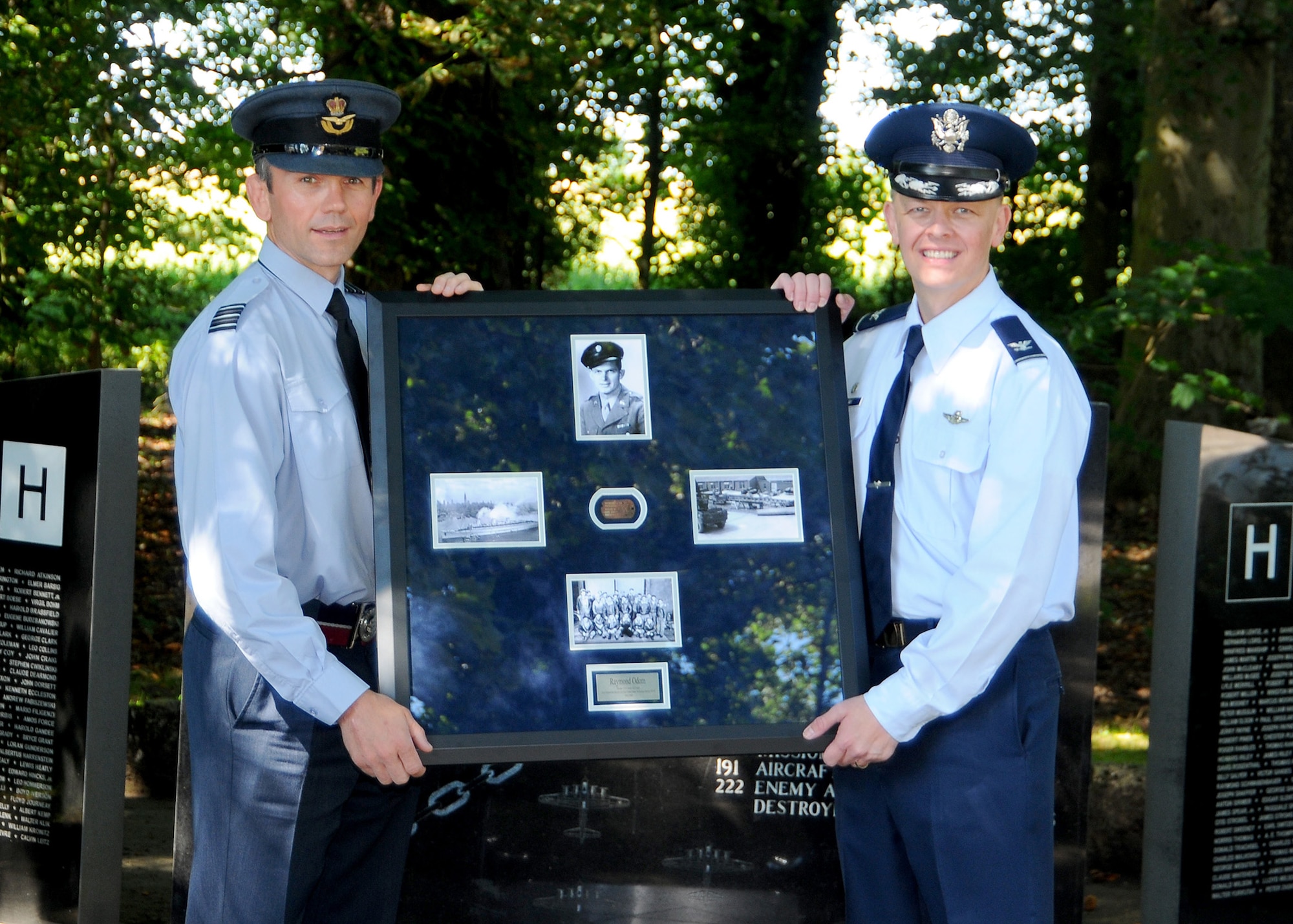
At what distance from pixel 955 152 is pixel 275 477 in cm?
164

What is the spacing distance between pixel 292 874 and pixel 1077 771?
244 cm

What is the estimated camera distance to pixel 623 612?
2863mm

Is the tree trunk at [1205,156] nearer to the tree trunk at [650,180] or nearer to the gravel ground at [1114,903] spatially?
the gravel ground at [1114,903]

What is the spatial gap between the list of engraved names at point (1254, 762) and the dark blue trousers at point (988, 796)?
1.43 meters

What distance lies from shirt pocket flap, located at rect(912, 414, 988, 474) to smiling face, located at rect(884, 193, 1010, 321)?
0.95ft

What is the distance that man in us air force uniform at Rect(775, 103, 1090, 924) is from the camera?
2693 mm

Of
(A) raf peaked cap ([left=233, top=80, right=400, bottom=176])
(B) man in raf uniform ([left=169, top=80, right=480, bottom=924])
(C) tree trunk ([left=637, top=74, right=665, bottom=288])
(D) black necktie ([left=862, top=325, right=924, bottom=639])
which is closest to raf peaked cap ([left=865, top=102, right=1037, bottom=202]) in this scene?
(D) black necktie ([left=862, top=325, right=924, bottom=639])

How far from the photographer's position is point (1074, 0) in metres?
7.34

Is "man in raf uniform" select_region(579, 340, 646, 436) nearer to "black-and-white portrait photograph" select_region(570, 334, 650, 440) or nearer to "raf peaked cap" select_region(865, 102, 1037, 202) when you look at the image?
"black-and-white portrait photograph" select_region(570, 334, 650, 440)

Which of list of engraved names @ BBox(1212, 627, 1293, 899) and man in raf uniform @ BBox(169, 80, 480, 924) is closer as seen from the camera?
man in raf uniform @ BBox(169, 80, 480, 924)

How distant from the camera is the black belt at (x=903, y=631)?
2.87 meters

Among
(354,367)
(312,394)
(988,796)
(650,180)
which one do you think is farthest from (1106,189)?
(312,394)

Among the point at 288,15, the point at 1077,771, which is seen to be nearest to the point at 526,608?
the point at 1077,771

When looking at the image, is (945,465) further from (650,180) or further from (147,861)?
(650,180)
